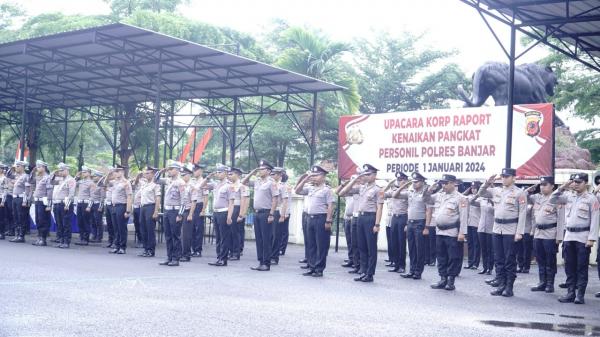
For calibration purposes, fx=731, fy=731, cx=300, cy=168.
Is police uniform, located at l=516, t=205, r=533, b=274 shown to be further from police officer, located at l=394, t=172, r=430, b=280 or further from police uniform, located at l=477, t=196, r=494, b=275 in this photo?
police officer, located at l=394, t=172, r=430, b=280

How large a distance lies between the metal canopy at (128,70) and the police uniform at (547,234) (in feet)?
24.5

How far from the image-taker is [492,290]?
34.1 feet

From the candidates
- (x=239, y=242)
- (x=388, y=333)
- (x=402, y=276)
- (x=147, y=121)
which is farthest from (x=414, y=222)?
(x=147, y=121)

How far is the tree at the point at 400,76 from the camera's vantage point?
29359 mm

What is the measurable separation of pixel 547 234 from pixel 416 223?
7.38ft

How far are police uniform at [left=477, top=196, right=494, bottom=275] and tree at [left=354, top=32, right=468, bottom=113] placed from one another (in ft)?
53.6

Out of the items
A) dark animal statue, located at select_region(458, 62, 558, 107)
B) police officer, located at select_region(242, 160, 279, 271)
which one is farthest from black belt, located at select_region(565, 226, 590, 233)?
dark animal statue, located at select_region(458, 62, 558, 107)

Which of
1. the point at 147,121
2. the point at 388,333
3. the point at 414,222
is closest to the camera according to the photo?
the point at 388,333

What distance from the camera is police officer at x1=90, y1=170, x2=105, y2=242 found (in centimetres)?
1669

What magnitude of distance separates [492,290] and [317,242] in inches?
106

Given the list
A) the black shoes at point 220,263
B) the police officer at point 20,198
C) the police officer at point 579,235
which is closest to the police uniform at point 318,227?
the black shoes at point 220,263

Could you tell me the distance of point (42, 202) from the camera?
14836mm

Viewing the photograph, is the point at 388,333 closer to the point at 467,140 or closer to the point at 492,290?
the point at 492,290

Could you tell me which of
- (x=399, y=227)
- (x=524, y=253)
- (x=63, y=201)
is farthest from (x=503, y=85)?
(x=63, y=201)
